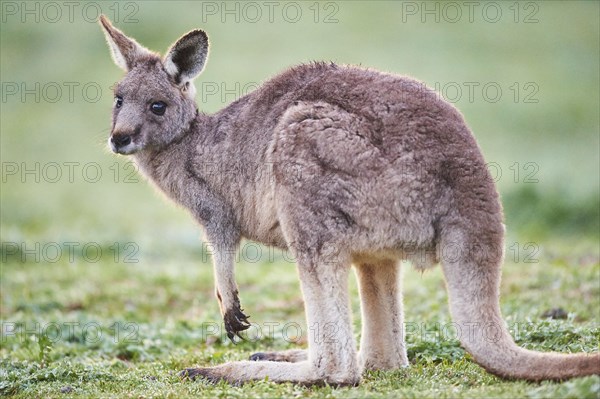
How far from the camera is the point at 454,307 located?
19.1ft

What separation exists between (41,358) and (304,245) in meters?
3.05

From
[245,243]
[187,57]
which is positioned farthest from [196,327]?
[245,243]

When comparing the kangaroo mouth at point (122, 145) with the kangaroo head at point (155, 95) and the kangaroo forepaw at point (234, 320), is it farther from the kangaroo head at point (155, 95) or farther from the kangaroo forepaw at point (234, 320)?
the kangaroo forepaw at point (234, 320)

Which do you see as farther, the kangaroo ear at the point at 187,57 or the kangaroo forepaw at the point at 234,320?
the kangaroo ear at the point at 187,57

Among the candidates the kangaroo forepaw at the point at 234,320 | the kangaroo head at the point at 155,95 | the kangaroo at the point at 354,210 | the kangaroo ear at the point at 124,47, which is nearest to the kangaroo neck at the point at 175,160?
the kangaroo head at the point at 155,95

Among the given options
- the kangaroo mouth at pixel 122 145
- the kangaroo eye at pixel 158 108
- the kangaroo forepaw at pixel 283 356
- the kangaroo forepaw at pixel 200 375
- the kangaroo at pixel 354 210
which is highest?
the kangaroo eye at pixel 158 108

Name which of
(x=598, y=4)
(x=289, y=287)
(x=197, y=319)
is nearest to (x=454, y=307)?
(x=197, y=319)

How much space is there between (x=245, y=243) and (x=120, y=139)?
25.9ft

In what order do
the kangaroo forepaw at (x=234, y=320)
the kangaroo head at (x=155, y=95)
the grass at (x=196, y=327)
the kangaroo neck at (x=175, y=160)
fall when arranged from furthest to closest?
the kangaroo neck at (x=175, y=160)
the kangaroo head at (x=155, y=95)
the kangaroo forepaw at (x=234, y=320)
the grass at (x=196, y=327)

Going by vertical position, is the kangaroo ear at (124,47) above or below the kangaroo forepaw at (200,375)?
above

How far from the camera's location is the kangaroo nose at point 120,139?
726cm

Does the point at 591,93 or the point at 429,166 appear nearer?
the point at 429,166

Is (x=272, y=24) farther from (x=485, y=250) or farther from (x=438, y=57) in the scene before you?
(x=485, y=250)

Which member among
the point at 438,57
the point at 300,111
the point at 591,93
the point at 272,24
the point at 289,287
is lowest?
the point at 289,287
